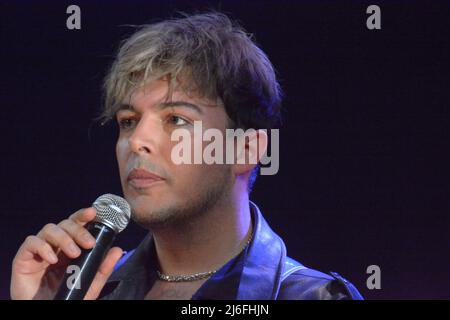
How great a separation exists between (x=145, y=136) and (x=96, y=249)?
1.28 feet

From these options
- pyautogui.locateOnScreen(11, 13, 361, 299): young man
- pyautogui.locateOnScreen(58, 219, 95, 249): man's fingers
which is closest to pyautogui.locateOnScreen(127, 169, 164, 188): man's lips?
pyautogui.locateOnScreen(11, 13, 361, 299): young man

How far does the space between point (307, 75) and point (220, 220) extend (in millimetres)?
526

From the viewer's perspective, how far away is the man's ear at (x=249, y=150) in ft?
5.84

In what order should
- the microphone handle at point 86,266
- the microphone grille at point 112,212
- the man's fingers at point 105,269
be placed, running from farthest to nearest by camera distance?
the man's fingers at point 105,269
the microphone grille at point 112,212
the microphone handle at point 86,266

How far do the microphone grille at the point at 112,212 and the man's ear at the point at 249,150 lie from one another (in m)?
0.40

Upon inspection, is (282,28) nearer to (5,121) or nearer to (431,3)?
(431,3)

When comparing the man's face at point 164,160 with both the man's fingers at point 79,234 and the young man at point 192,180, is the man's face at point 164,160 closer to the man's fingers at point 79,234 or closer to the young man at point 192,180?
the young man at point 192,180

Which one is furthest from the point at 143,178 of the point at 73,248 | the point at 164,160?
the point at 73,248

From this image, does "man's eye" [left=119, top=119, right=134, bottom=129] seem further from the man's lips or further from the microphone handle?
the microphone handle

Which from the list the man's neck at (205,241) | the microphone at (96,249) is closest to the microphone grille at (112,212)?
the microphone at (96,249)

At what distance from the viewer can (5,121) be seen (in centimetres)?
201

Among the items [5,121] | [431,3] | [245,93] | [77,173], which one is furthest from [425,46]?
[5,121]

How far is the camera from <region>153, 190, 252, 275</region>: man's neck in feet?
5.66

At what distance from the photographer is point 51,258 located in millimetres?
1457
